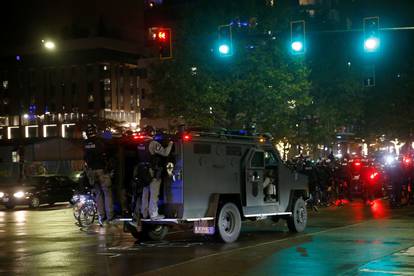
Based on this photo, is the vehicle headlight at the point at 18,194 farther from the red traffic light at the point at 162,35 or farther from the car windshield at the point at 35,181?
the red traffic light at the point at 162,35

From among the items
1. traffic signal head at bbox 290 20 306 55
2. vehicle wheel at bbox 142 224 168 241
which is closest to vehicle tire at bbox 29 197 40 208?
traffic signal head at bbox 290 20 306 55

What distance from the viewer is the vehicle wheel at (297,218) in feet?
54.4

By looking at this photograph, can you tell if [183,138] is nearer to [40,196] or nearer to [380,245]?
[380,245]

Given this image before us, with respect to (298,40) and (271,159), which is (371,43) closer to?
(298,40)

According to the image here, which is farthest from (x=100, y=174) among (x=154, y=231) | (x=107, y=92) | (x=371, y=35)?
(x=107, y=92)

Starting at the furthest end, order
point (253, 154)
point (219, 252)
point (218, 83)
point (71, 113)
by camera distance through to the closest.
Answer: point (71, 113) < point (218, 83) < point (253, 154) < point (219, 252)

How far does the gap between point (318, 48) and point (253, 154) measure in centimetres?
2978

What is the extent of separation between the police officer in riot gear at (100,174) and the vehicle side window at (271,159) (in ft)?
12.6

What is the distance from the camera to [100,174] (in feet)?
49.8

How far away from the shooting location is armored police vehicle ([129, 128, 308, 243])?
13.7 metres

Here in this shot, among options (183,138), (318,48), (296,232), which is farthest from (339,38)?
(183,138)

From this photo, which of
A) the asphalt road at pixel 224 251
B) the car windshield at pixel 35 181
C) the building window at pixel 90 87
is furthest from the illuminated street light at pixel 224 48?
the building window at pixel 90 87

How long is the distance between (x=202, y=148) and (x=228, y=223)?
1877 mm

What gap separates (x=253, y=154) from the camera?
15547 mm
